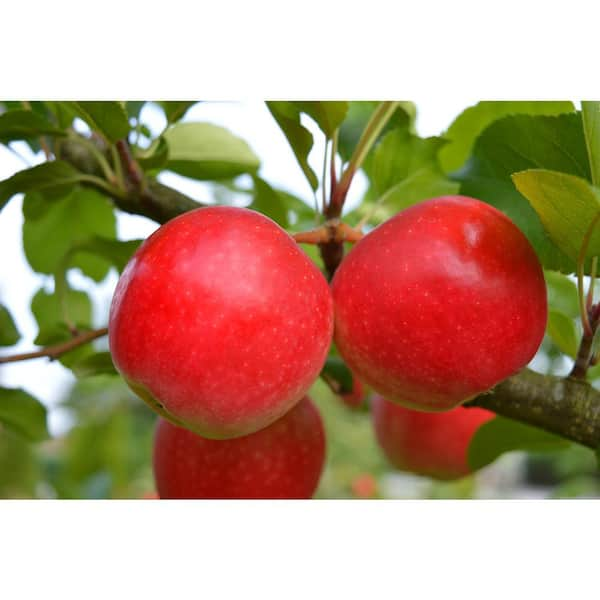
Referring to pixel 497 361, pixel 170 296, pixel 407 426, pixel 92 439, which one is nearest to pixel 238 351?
pixel 170 296

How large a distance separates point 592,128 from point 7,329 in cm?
69

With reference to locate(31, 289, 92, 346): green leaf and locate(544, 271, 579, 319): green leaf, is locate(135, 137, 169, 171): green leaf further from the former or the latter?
locate(544, 271, 579, 319): green leaf

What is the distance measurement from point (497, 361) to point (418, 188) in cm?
32

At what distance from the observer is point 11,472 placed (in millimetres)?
2217

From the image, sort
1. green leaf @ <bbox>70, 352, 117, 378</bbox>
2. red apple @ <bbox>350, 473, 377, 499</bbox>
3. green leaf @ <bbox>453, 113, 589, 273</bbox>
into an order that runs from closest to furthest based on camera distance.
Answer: green leaf @ <bbox>453, 113, 589, 273</bbox>
green leaf @ <bbox>70, 352, 117, 378</bbox>
red apple @ <bbox>350, 473, 377, 499</bbox>

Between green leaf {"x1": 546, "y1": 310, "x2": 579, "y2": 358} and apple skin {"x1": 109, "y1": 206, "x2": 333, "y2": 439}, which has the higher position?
apple skin {"x1": 109, "y1": 206, "x2": 333, "y2": 439}

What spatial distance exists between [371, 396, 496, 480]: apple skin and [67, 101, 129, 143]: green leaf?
0.58 meters

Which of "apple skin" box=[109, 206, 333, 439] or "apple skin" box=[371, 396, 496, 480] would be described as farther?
"apple skin" box=[371, 396, 496, 480]

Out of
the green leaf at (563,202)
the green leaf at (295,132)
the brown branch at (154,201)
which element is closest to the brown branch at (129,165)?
the brown branch at (154,201)

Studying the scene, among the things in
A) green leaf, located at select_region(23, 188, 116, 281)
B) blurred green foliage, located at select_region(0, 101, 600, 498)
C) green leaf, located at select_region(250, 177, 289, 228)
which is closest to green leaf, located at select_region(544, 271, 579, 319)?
blurred green foliage, located at select_region(0, 101, 600, 498)

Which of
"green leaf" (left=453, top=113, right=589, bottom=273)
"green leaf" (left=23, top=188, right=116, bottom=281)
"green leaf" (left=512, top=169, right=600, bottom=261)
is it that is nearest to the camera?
"green leaf" (left=512, top=169, right=600, bottom=261)

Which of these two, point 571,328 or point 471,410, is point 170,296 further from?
point 471,410

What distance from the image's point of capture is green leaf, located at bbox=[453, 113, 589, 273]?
0.66 m

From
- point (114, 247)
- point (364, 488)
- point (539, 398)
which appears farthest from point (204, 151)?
point (364, 488)
